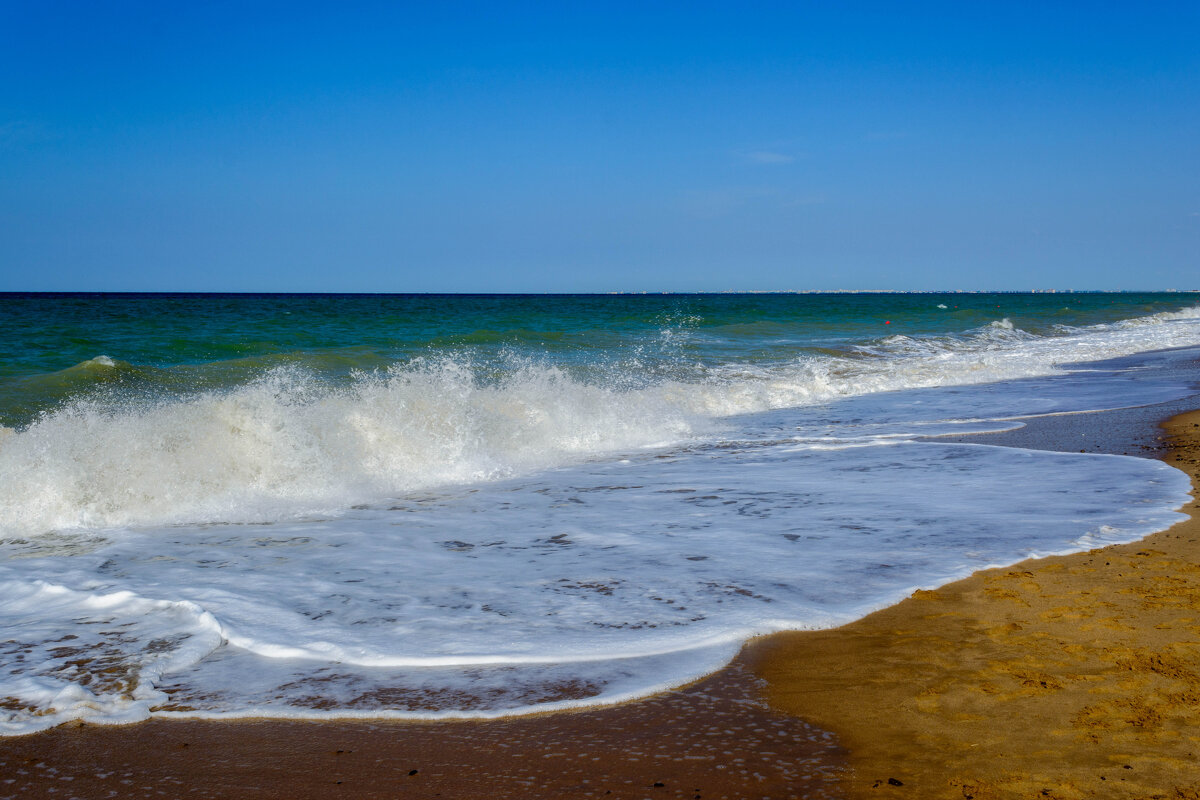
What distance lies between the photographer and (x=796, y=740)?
2498mm

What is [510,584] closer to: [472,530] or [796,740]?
[472,530]

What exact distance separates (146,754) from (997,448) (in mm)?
7062

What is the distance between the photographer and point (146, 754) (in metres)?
2.51

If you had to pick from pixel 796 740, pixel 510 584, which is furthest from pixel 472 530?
pixel 796 740

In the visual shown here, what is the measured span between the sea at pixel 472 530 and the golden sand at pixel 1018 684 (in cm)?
28

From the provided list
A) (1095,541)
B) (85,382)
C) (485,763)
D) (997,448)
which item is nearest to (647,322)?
(85,382)

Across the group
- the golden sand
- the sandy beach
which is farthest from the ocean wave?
the golden sand

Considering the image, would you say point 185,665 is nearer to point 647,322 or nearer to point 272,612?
point 272,612

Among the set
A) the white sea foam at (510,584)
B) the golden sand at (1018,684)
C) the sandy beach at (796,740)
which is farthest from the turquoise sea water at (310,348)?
the golden sand at (1018,684)

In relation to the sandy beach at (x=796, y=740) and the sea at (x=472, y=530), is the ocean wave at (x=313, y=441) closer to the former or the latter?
the sea at (x=472, y=530)

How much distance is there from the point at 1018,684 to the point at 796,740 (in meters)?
Result: 0.85

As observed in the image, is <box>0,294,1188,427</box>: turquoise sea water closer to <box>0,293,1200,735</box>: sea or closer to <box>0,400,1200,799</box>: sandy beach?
<box>0,293,1200,735</box>: sea

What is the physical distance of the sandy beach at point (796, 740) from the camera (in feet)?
7.43

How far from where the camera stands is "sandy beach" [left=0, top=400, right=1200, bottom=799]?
7.43 ft
